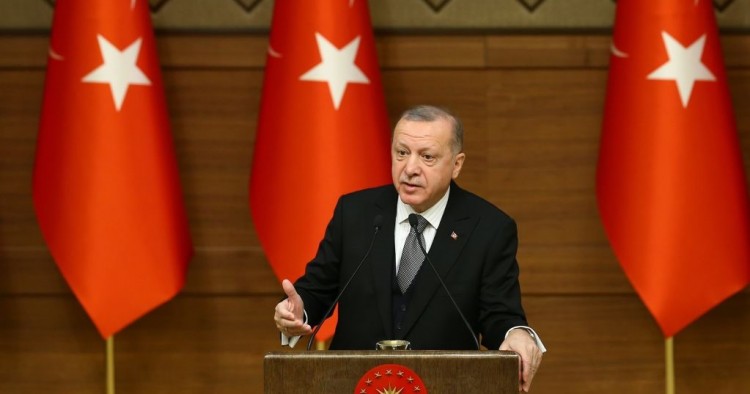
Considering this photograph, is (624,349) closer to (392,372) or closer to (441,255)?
(441,255)

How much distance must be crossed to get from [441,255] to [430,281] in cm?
7

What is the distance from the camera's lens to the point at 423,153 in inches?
94.9

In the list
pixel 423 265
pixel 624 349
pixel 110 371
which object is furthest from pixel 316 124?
pixel 624 349

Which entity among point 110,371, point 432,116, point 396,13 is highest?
point 396,13

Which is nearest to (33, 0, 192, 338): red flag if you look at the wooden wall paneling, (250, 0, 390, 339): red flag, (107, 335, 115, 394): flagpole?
(107, 335, 115, 394): flagpole

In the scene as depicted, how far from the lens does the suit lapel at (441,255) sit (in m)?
2.38

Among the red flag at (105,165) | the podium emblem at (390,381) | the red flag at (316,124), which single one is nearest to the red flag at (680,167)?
the red flag at (316,124)

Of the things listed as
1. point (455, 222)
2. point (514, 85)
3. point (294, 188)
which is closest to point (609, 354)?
point (514, 85)

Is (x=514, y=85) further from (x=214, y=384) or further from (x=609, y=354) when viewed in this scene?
(x=214, y=384)

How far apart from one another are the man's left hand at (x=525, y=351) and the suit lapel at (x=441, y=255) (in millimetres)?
227

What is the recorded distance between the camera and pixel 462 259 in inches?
95.0

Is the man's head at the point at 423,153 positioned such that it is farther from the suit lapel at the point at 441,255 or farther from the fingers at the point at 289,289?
the fingers at the point at 289,289

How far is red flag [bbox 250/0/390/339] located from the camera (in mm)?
3707

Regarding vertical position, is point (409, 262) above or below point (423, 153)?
below
